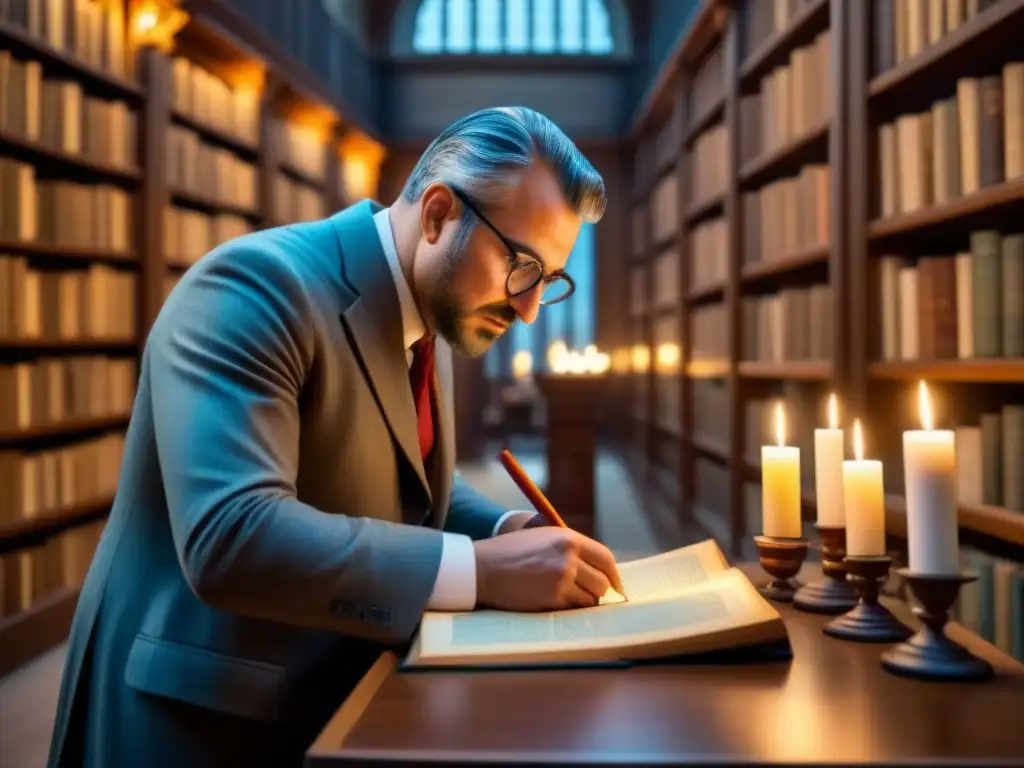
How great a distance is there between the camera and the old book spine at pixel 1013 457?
2.05 meters

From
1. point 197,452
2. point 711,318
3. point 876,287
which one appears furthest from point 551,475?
point 197,452

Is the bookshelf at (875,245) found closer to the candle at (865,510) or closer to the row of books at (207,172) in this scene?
the candle at (865,510)

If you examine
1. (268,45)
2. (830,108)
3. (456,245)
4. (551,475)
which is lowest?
(551,475)

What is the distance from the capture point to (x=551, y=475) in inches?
188

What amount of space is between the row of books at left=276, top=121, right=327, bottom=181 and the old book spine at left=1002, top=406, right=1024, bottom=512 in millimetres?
4991

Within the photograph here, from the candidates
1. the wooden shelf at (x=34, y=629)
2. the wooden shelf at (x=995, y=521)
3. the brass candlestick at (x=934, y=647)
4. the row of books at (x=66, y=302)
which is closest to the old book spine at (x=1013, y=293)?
the wooden shelf at (x=995, y=521)

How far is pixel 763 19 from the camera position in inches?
159

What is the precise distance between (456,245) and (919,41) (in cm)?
177

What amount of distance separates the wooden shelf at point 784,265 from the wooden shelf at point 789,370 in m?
0.36

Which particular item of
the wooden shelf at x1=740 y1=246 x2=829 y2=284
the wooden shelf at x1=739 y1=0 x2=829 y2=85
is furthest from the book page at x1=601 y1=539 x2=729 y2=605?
the wooden shelf at x1=739 y1=0 x2=829 y2=85

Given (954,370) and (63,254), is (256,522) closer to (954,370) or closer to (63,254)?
(954,370)

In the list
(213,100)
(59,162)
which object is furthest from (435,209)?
(213,100)

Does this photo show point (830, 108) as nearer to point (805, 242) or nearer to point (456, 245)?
point (805, 242)

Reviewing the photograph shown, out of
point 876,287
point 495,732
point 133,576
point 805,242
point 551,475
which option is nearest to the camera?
point 495,732
